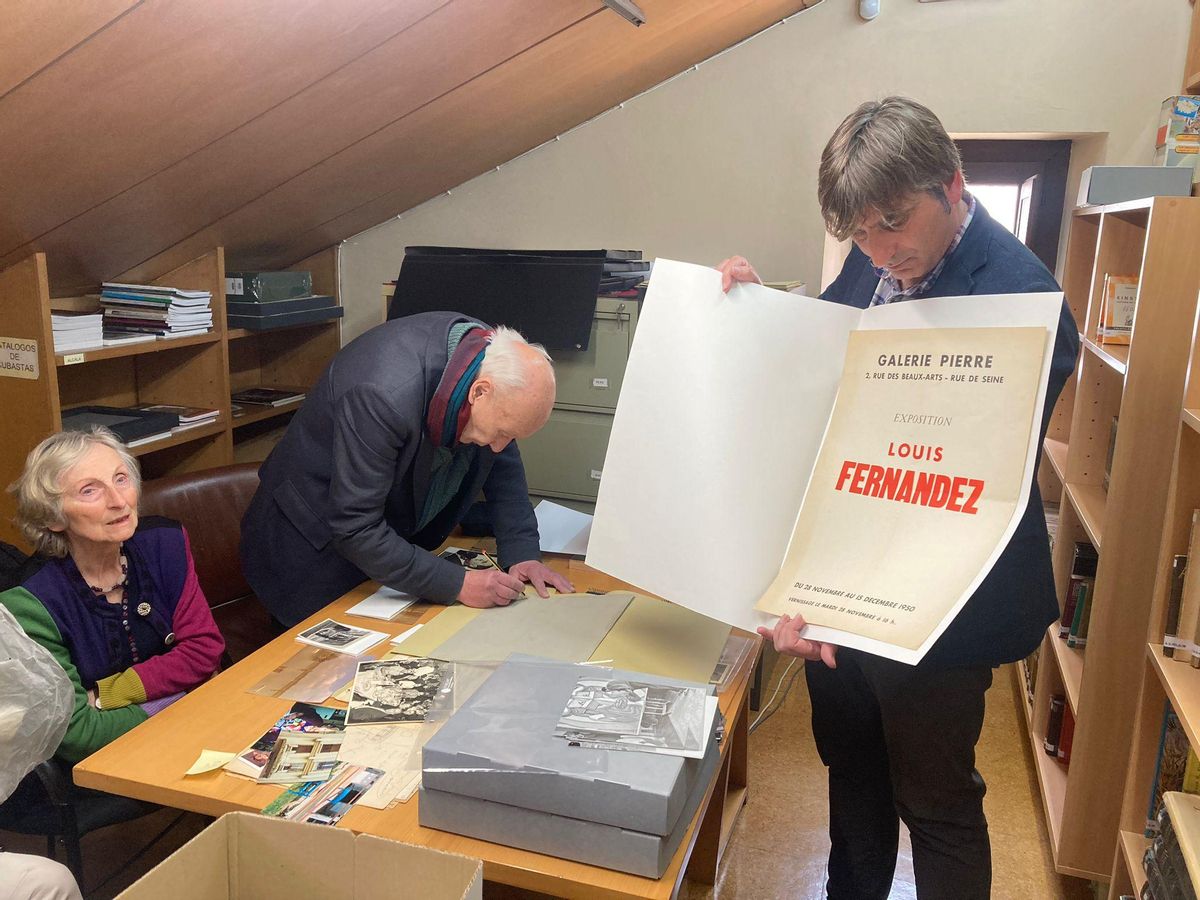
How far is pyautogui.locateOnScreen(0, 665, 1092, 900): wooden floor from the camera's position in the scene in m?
2.12

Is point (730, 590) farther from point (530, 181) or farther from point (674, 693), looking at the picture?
point (530, 181)

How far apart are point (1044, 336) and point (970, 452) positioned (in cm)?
17

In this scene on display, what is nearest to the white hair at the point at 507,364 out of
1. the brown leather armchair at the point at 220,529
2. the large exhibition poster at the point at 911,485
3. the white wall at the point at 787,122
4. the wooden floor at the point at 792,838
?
the large exhibition poster at the point at 911,485

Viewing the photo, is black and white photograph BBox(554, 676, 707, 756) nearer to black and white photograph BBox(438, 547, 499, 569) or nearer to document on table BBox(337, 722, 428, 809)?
document on table BBox(337, 722, 428, 809)

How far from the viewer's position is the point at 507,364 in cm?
179

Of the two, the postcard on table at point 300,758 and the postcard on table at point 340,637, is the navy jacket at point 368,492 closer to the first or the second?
the postcard on table at point 340,637

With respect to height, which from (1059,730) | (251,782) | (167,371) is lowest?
(1059,730)

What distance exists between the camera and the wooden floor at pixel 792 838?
6.94 feet

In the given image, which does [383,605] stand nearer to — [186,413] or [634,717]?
[634,717]

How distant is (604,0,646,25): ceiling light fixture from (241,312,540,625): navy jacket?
85 cm

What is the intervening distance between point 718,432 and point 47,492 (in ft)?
3.87

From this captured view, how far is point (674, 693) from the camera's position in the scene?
4.21 ft

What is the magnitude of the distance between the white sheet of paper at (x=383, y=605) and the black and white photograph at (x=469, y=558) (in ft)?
0.61

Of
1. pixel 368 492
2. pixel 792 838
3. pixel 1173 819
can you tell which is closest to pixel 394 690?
pixel 368 492
